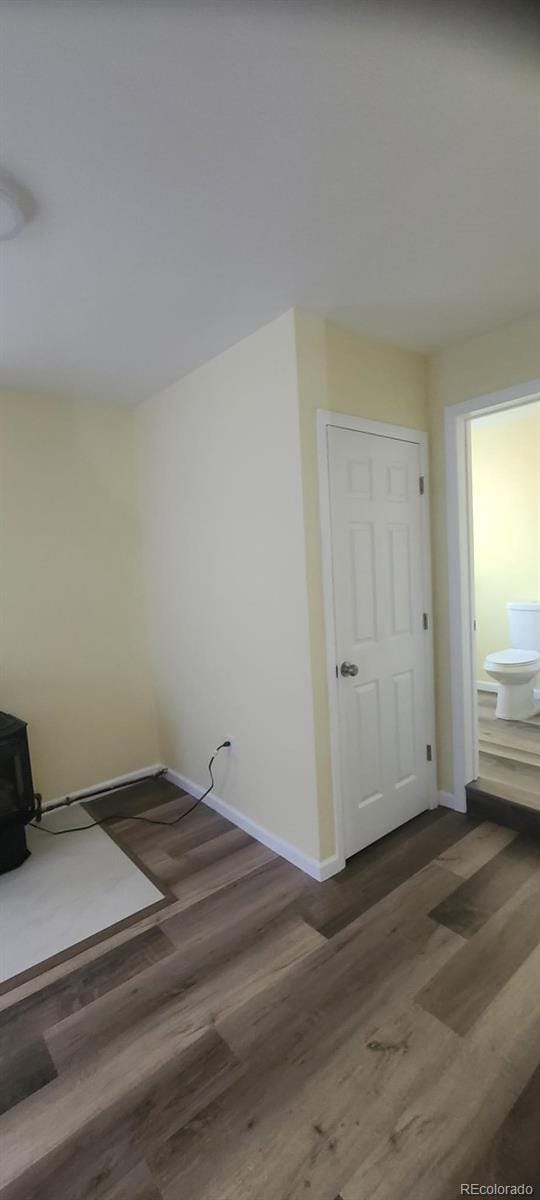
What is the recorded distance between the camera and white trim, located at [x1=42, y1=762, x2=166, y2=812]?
298 cm

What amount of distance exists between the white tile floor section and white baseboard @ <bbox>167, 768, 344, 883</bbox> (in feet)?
1.82

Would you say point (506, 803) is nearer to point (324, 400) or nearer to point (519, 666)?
point (519, 666)

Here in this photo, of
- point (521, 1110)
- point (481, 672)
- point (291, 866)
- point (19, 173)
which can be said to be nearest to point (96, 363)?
point (19, 173)

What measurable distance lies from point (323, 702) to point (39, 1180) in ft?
5.00

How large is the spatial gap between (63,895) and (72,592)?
164 centimetres

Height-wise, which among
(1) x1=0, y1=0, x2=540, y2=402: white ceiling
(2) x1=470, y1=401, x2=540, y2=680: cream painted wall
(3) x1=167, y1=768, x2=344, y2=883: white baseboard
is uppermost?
(1) x1=0, y1=0, x2=540, y2=402: white ceiling

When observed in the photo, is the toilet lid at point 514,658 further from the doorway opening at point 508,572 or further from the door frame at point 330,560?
the door frame at point 330,560

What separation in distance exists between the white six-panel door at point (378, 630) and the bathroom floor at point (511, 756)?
430mm

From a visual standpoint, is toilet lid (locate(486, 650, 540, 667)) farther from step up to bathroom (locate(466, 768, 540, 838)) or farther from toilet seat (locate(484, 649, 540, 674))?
step up to bathroom (locate(466, 768, 540, 838))

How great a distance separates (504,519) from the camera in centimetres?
409

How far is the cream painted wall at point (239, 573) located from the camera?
203cm

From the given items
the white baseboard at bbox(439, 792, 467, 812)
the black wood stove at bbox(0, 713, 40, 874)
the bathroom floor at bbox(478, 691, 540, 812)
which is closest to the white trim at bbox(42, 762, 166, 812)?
the black wood stove at bbox(0, 713, 40, 874)

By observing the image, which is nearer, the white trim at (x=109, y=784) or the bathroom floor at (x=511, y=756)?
the bathroom floor at (x=511, y=756)

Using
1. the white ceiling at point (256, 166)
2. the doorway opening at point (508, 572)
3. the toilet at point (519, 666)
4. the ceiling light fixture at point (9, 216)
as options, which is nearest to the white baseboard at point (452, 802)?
the doorway opening at point (508, 572)
